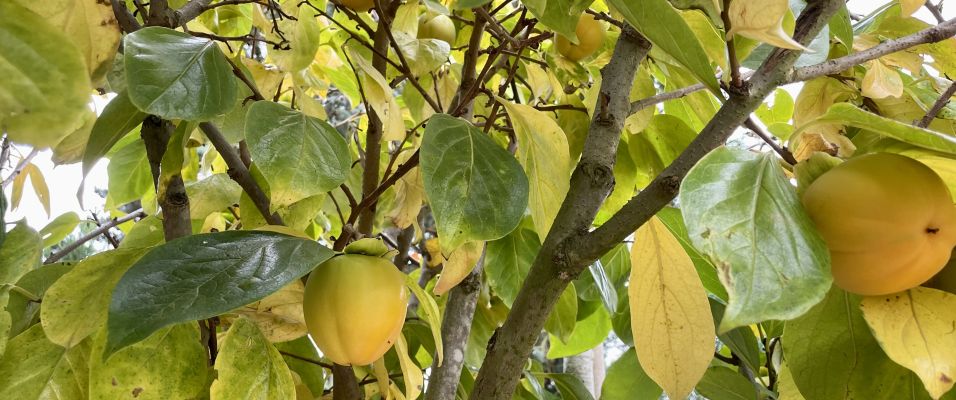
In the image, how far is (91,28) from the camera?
13.3 inches

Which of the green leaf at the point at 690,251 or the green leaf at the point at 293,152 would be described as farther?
the green leaf at the point at 690,251

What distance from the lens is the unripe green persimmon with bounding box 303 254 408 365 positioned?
0.49 m

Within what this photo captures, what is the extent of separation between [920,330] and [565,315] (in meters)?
0.57

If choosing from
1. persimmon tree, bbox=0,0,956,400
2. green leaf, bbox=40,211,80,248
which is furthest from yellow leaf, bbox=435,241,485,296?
green leaf, bbox=40,211,80,248

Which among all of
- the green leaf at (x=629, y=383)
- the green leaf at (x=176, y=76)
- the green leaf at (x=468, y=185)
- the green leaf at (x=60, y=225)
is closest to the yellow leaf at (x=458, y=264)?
the green leaf at (x=468, y=185)

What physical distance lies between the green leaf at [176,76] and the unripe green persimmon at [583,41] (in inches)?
17.0

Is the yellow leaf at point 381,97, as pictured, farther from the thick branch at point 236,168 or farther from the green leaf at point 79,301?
the green leaf at point 79,301

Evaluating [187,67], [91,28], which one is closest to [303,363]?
[187,67]

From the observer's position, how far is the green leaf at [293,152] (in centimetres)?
49

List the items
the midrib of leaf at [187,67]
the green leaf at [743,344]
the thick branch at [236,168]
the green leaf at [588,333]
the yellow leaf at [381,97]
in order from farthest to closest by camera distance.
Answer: the green leaf at [588,333] → the green leaf at [743,344] → the yellow leaf at [381,97] → the thick branch at [236,168] → the midrib of leaf at [187,67]

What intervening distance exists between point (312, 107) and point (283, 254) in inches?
14.0

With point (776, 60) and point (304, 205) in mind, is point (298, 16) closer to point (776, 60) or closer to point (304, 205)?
point (304, 205)

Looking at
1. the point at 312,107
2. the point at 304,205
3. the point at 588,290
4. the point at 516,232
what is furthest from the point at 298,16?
the point at 588,290

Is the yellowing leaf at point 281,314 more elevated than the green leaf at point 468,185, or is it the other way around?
the green leaf at point 468,185
